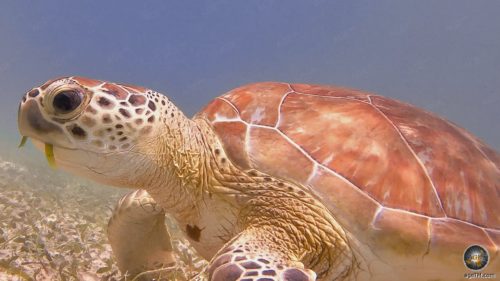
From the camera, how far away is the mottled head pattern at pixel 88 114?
2.14 m

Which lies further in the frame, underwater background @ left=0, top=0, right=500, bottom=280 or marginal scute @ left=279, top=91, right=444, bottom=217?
underwater background @ left=0, top=0, right=500, bottom=280

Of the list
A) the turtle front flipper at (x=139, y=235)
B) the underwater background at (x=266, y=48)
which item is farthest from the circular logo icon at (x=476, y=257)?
the underwater background at (x=266, y=48)

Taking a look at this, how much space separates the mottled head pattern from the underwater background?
59.5m

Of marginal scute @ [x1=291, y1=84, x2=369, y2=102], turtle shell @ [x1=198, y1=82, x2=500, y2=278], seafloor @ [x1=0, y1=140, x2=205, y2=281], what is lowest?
seafloor @ [x1=0, y1=140, x2=205, y2=281]

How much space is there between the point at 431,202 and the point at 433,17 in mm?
82331

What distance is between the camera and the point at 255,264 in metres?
1.79

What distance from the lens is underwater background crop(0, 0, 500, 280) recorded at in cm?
7394

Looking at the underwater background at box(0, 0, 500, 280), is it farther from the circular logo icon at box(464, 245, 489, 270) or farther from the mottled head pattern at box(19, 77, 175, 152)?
the circular logo icon at box(464, 245, 489, 270)

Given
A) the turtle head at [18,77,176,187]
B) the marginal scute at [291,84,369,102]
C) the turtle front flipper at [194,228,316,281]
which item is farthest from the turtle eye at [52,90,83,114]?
the marginal scute at [291,84,369,102]

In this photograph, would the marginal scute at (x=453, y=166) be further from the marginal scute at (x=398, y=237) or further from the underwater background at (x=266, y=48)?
the underwater background at (x=266, y=48)

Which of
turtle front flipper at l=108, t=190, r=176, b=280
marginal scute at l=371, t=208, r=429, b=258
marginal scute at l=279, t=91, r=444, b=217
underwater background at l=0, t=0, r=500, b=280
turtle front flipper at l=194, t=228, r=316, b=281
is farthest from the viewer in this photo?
underwater background at l=0, t=0, r=500, b=280

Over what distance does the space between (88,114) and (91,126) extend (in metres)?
0.07

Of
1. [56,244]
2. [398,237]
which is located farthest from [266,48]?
[398,237]

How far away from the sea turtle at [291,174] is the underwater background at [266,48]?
195ft
